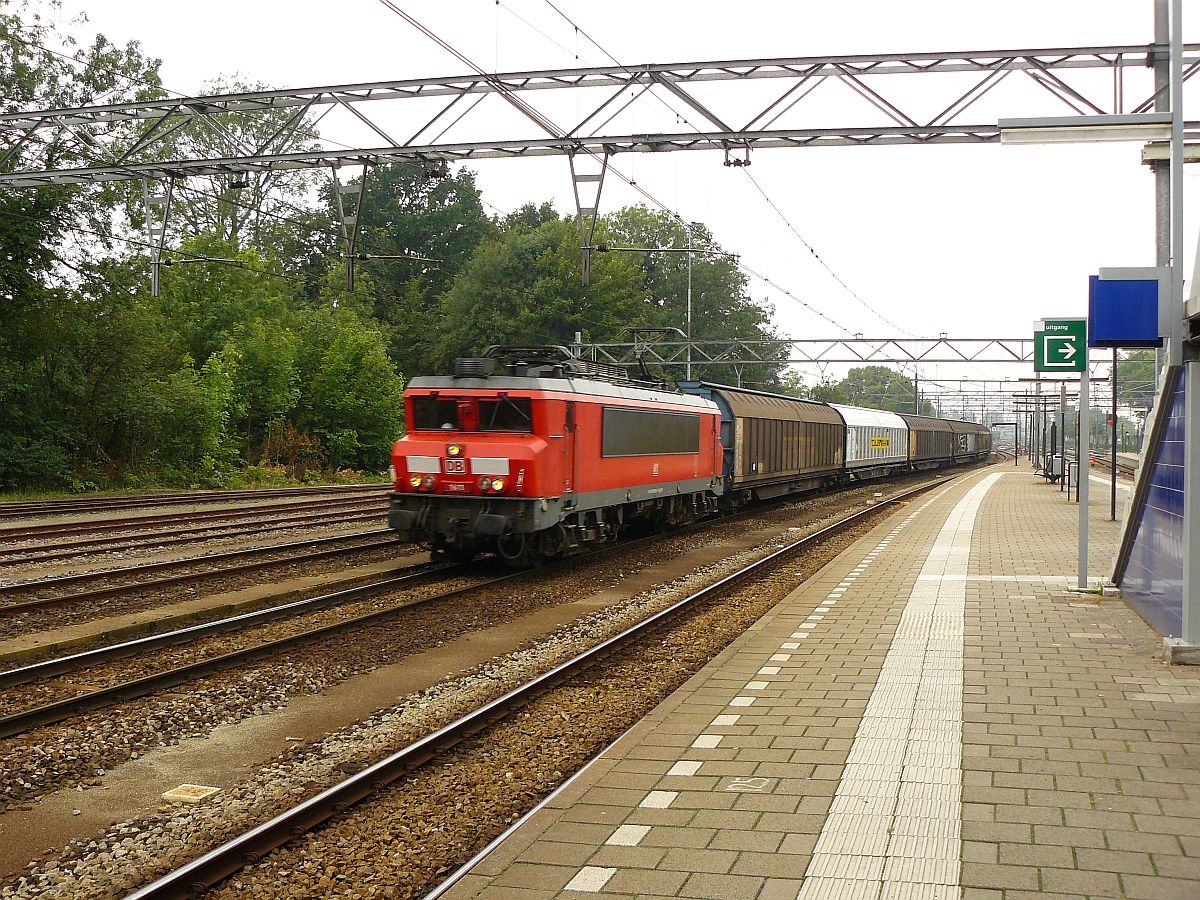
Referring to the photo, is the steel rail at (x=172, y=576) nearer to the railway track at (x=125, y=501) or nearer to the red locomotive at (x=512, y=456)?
the red locomotive at (x=512, y=456)

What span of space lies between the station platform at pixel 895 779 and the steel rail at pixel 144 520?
13.1 m

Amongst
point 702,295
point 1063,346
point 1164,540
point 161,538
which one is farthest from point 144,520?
point 702,295

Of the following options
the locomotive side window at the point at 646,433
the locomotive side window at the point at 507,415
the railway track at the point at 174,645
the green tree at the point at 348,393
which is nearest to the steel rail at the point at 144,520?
the railway track at the point at 174,645

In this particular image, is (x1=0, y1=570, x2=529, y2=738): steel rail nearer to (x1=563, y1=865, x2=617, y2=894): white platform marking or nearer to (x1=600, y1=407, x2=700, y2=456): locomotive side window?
(x1=563, y1=865, x2=617, y2=894): white platform marking

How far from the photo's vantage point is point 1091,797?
523 cm

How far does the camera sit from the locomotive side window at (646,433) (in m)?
16.4

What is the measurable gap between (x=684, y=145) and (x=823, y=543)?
787 cm

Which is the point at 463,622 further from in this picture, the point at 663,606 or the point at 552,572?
the point at 552,572

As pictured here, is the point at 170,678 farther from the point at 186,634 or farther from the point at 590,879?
the point at 590,879

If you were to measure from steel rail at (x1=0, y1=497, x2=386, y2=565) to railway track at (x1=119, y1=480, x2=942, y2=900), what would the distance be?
29.8 ft

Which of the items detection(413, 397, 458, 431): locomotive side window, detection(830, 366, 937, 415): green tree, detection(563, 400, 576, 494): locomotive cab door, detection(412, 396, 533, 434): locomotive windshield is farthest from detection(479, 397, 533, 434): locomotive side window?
detection(830, 366, 937, 415): green tree

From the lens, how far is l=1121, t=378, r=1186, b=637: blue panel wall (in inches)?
354

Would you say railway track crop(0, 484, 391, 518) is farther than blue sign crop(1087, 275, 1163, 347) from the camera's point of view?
Yes

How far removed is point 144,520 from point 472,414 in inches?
363
